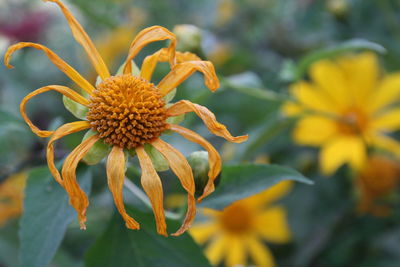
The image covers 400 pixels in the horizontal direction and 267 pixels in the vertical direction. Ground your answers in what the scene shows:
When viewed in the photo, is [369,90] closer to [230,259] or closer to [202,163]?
[230,259]

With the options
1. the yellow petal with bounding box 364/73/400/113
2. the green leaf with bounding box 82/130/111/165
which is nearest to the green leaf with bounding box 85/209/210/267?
the green leaf with bounding box 82/130/111/165

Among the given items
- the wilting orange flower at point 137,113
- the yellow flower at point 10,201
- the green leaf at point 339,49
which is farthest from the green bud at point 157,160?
the yellow flower at point 10,201

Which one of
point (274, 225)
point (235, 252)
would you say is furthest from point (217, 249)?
point (274, 225)

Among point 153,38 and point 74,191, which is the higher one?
point 153,38

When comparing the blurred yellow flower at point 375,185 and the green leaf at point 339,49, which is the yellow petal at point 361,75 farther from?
the green leaf at point 339,49

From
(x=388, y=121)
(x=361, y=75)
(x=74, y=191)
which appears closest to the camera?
(x=74, y=191)

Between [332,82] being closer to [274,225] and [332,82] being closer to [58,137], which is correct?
[274,225]

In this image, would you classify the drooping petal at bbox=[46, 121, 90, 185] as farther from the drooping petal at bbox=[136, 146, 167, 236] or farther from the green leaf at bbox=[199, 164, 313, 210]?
the green leaf at bbox=[199, 164, 313, 210]
